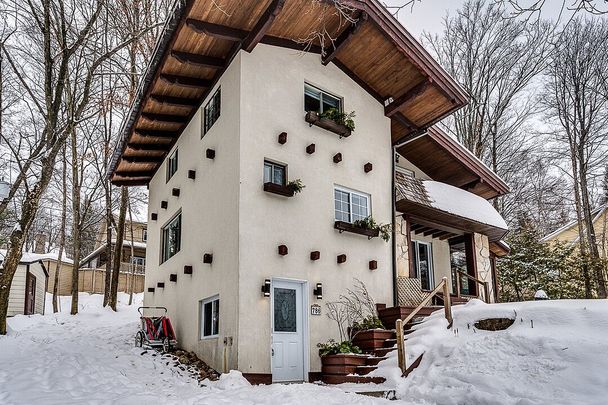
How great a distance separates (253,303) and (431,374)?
3.04 metres

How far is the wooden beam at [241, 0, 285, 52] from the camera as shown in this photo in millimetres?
7973

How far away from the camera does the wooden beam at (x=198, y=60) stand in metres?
8.83

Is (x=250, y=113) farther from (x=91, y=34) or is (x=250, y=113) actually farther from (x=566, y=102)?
(x=566, y=102)

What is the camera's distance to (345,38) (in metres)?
9.65

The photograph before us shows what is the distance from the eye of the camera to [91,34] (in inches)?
306

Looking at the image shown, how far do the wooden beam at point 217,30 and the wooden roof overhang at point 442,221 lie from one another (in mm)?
4994

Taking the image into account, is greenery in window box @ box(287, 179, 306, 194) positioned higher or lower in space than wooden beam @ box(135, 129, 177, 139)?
lower

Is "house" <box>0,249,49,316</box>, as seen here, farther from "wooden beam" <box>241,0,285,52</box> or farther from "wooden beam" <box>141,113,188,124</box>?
"wooden beam" <box>241,0,285,52</box>

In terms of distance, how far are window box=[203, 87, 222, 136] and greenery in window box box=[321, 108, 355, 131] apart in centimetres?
225

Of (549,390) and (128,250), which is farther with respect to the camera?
(128,250)

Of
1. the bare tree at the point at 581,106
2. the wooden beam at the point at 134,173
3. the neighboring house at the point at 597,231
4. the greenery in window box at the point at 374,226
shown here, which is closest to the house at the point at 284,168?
the greenery in window box at the point at 374,226

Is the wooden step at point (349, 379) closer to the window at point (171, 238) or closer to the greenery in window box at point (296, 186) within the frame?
the greenery in window box at point (296, 186)

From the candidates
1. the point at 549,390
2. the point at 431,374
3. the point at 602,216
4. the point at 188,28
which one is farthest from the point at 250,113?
the point at 602,216

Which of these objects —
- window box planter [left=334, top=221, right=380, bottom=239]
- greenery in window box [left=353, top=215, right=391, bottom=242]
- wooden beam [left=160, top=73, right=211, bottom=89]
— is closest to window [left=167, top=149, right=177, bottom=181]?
wooden beam [left=160, top=73, right=211, bottom=89]
